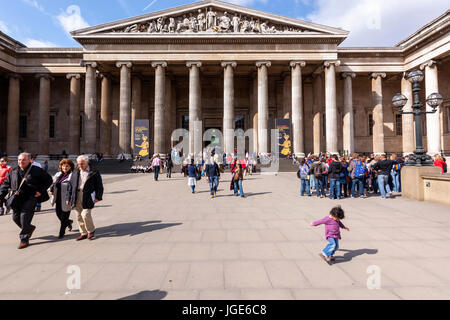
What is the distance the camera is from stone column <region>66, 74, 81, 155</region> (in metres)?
25.5

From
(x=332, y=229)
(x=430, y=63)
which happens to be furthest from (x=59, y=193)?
(x=430, y=63)

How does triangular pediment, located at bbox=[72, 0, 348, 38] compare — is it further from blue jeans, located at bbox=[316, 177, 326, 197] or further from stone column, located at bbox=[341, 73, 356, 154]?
blue jeans, located at bbox=[316, 177, 326, 197]

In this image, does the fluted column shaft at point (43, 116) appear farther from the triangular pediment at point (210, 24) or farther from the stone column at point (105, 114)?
the triangular pediment at point (210, 24)

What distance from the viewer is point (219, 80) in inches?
1216

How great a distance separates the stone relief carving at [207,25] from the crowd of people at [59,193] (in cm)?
2299

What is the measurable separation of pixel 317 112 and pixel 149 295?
2795 cm

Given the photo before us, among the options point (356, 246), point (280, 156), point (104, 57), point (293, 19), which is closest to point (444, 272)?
point (356, 246)

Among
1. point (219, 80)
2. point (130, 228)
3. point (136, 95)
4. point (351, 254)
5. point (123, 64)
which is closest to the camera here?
point (351, 254)

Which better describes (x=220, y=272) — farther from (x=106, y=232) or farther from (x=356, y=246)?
(x=106, y=232)

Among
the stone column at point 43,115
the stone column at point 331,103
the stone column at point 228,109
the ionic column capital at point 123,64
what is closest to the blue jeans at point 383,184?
the stone column at point 331,103

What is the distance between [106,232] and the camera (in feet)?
18.0

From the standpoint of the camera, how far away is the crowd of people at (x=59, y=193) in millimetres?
4766

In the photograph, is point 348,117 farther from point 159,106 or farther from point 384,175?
point 159,106
